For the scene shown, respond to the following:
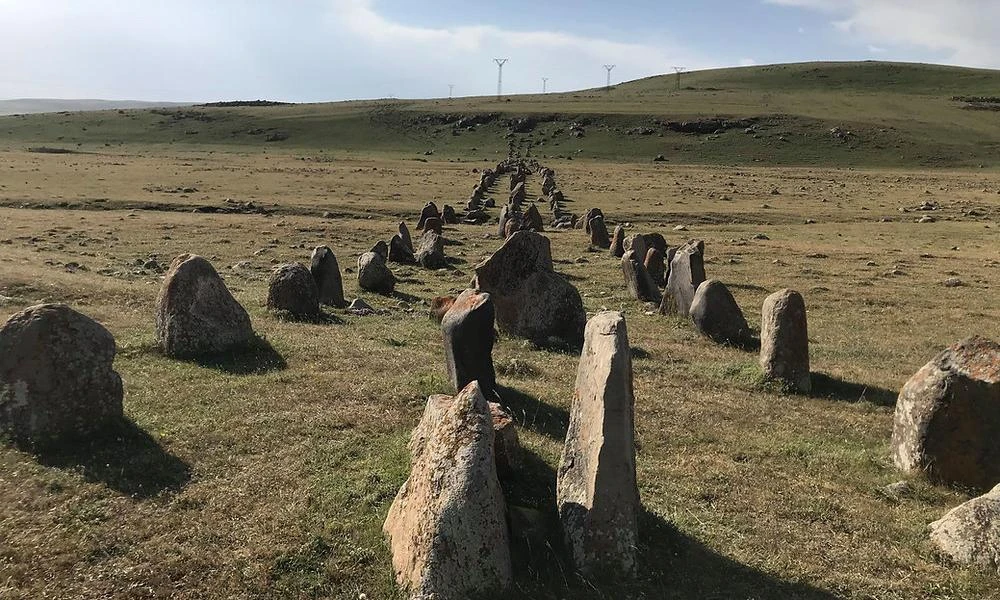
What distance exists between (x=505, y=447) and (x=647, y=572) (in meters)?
2.33

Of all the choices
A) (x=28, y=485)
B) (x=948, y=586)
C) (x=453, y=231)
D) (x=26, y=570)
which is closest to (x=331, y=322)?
(x=28, y=485)

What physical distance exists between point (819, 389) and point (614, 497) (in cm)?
785

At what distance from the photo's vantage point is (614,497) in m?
6.69

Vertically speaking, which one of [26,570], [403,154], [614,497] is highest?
[403,154]

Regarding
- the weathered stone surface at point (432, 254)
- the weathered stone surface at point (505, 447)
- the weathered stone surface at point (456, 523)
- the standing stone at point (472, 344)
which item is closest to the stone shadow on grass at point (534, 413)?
the standing stone at point (472, 344)

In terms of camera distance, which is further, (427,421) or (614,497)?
(427,421)

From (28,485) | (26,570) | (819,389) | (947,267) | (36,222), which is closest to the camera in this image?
(26,570)

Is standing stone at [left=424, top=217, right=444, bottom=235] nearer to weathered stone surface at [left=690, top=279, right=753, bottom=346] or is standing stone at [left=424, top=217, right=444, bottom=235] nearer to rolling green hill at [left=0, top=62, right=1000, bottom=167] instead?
weathered stone surface at [left=690, top=279, right=753, bottom=346]

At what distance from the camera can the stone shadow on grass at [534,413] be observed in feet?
34.1

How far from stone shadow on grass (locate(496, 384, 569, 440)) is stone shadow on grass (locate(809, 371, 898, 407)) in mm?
5132

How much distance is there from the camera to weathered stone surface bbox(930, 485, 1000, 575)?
690 centimetres

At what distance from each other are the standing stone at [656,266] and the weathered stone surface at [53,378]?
17.0 metres

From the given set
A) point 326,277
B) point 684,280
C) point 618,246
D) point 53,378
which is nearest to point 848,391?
point 684,280

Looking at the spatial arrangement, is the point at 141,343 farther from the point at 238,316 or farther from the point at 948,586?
the point at 948,586
